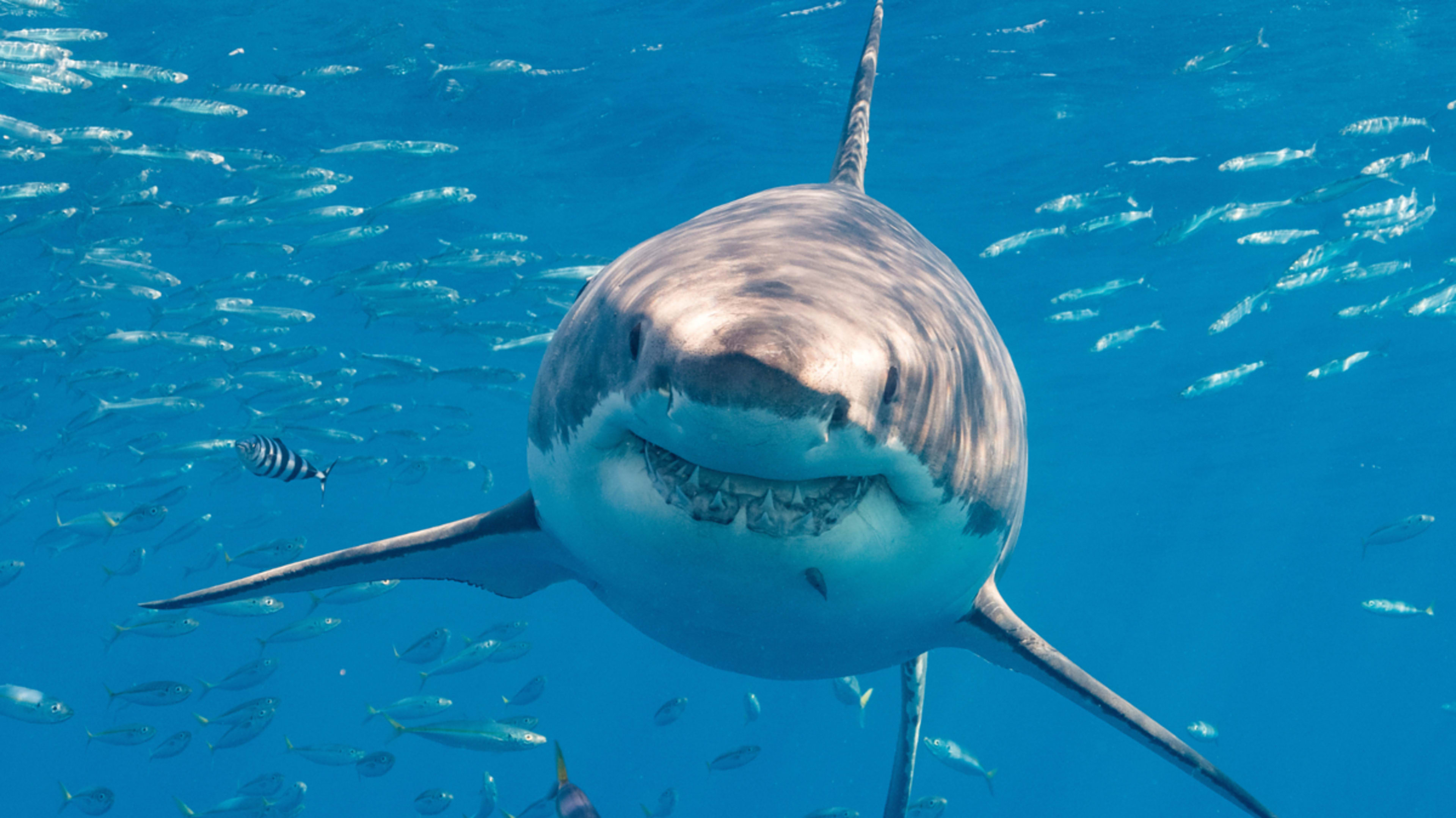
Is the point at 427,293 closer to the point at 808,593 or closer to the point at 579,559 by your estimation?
the point at 579,559

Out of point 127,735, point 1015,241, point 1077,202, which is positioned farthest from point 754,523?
point 1077,202

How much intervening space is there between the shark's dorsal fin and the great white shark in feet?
4.30

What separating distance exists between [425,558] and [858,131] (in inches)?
126

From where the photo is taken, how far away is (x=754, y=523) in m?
1.80

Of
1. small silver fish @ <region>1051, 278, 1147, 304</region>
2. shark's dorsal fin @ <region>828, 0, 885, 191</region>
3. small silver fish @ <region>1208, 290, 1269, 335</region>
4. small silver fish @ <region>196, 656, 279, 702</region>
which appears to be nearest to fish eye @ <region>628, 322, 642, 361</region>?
shark's dorsal fin @ <region>828, 0, 885, 191</region>

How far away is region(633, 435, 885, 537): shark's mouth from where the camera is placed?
174cm

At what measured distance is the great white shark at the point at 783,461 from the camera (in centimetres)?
152

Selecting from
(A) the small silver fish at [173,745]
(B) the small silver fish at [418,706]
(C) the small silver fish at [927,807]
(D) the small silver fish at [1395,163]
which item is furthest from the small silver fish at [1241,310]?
(A) the small silver fish at [173,745]

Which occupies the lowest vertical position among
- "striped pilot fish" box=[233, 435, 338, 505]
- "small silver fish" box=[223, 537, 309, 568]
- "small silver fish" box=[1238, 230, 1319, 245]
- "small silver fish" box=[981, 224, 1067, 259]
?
"small silver fish" box=[223, 537, 309, 568]

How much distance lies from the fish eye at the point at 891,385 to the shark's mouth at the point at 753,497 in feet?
0.70

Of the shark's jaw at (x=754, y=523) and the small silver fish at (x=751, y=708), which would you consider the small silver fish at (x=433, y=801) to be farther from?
the shark's jaw at (x=754, y=523)

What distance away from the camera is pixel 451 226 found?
17.9 m

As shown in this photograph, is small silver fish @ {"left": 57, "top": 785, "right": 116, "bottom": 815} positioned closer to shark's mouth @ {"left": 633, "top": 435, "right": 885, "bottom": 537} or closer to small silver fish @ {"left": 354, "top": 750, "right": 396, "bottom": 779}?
small silver fish @ {"left": 354, "top": 750, "right": 396, "bottom": 779}

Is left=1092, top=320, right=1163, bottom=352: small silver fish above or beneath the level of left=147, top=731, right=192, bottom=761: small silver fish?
above
